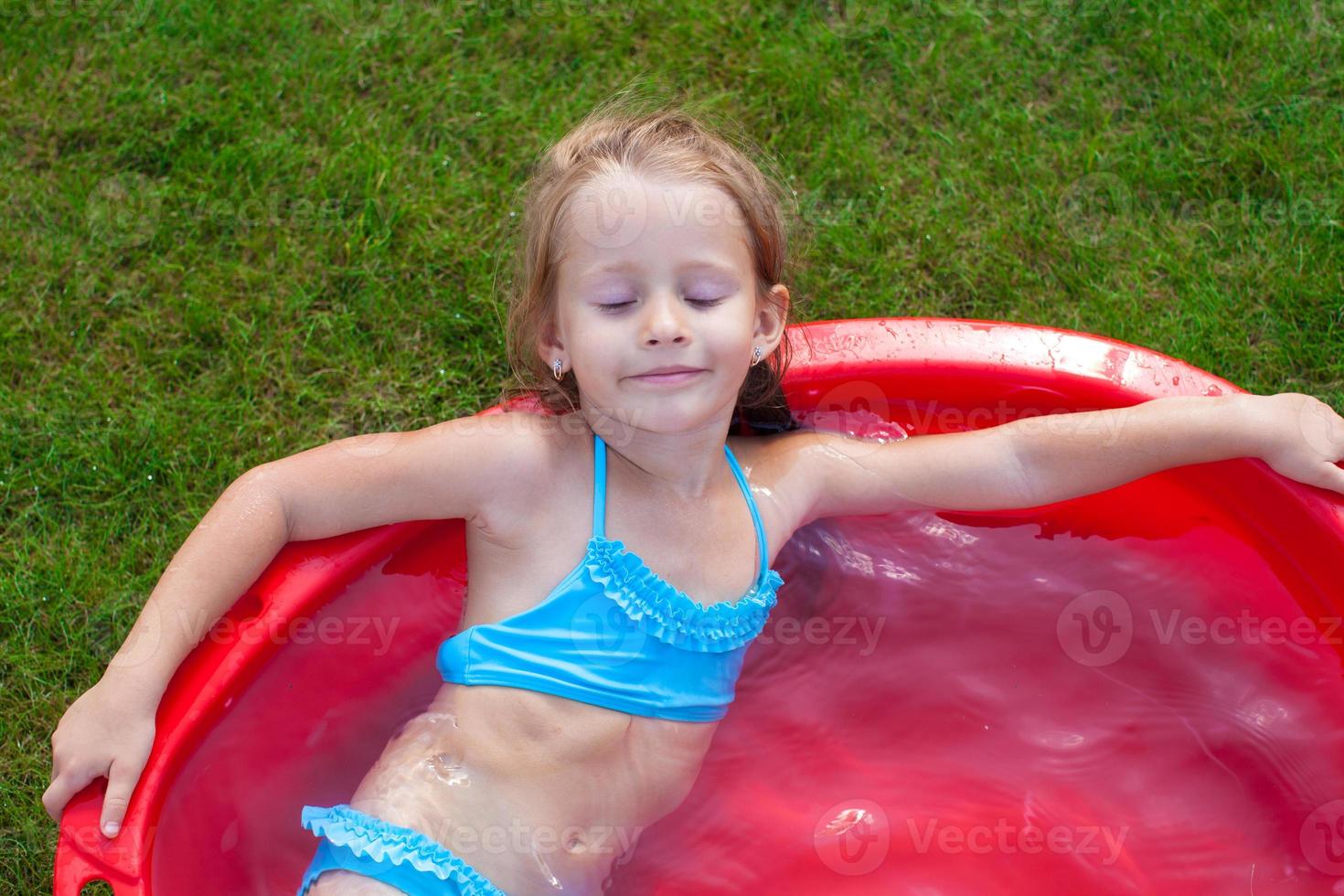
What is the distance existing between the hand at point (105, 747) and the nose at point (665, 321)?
74 cm

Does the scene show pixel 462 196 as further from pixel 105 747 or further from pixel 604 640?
pixel 105 747

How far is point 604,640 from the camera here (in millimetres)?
1634

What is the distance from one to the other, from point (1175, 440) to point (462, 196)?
4.39 feet

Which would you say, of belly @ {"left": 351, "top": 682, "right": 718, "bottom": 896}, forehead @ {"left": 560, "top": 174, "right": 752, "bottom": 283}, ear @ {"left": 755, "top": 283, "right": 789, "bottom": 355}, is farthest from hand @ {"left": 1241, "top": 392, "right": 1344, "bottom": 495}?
belly @ {"left": 351, "top": 682, "right": 718, "bottom": 896}

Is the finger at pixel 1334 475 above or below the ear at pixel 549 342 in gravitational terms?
below

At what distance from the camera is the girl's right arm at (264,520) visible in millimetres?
1466

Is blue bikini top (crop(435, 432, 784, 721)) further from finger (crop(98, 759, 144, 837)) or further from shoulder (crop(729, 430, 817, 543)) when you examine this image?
finger (crop(98, 759, 144, 837))

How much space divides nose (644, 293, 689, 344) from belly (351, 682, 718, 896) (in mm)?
496

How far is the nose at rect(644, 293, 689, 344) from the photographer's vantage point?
56.2 inches

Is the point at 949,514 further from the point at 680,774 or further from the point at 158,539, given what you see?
the point at 158,539

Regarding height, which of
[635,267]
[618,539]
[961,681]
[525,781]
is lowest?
[961,681]

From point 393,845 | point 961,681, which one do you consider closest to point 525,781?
point 393,845

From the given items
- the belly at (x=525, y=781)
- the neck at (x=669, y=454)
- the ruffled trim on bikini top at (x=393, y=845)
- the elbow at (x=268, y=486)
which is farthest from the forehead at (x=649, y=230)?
the ruffled trim on bikini top at (x=393, y=845)

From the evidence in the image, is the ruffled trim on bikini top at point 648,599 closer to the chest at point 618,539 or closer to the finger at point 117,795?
the chest at point 618,539
